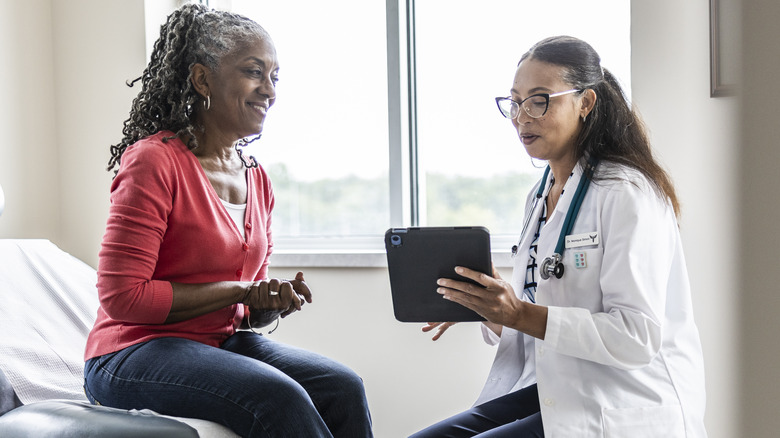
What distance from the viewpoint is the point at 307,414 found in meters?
1.20

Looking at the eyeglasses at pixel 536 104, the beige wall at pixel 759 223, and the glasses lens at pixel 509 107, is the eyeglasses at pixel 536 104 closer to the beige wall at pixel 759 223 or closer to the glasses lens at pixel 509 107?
the glasses lens at pixel 509 107

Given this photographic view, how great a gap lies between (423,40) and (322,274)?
0.93 metres

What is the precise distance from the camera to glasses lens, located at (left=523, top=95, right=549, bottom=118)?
1.37 meters

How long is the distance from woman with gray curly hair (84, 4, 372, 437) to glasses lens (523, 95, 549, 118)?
23.6 inches

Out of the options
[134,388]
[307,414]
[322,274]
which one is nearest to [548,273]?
[307,414]

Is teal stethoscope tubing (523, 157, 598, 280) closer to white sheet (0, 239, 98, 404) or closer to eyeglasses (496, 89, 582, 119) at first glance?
eyeglasses (496, 89, 582, 119)

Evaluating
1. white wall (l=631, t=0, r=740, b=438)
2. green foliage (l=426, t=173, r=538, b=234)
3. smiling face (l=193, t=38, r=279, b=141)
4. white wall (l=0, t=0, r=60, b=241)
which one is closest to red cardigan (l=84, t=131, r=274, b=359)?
smiling face (l=193, t=38, r=279, b=141)

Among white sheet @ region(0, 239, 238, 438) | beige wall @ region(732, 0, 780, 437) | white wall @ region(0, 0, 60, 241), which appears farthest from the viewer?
white wall @ region(0, 0, 60, 241)

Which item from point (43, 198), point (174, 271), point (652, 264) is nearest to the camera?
point (652, 264)

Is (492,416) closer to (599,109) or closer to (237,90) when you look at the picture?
(599,109)

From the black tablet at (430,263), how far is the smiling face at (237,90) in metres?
0.48

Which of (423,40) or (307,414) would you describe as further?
(423,40)

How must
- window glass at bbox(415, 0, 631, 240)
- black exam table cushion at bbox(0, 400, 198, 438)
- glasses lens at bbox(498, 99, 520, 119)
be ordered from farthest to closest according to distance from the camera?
window glass at bbox(415, 0, 631, 240) → glasses lens at bbox(498, 99, 520, 119) → black exam table cushion at bbox(0, 400, 198, 438)

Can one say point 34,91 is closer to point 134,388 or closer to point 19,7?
point 19,7
